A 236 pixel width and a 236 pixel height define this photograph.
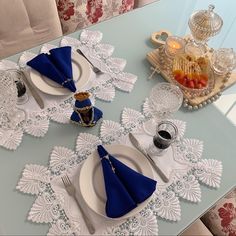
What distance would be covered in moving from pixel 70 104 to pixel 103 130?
0.14 m

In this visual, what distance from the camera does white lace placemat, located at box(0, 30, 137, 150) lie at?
918 mm

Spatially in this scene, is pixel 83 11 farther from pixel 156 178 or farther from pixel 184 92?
pixel 156 178

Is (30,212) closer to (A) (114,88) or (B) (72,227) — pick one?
(B) (72,227)

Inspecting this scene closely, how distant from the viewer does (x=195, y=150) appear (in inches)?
36.3

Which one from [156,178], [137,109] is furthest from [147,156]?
[137,109]

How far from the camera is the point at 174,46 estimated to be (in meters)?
1.12

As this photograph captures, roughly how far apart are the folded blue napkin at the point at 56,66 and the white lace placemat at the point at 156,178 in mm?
192

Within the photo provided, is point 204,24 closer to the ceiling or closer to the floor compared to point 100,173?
closer to the ceiling

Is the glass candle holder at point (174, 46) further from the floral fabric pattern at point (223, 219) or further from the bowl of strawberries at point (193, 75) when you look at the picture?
the floral fabric pattern at point (223, 219)

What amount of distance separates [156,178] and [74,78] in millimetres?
433

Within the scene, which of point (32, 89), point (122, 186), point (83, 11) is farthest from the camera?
point (83, 11)

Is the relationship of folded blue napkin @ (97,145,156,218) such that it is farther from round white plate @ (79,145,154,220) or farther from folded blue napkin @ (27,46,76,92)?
folded blue napkin @ (27,46,76,92)

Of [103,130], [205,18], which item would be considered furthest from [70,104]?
[205,18]

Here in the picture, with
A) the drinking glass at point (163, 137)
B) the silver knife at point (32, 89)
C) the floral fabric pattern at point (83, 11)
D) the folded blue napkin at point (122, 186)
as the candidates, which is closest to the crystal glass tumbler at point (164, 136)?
the drinking glass at point (163, 137)
